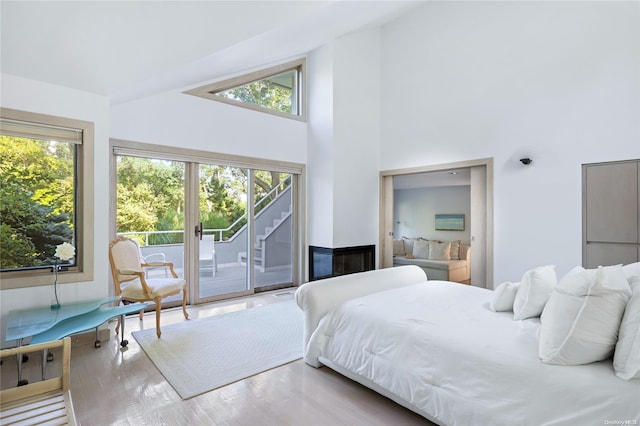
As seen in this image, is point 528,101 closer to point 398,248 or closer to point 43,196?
point 398,248

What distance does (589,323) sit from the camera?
1467 millimetres

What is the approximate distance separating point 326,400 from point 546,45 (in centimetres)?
433

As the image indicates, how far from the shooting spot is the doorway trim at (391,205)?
4.27m

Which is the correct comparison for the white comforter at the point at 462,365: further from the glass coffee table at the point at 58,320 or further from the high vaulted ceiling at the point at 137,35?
the high vaulted ceiling at the point at 137,35

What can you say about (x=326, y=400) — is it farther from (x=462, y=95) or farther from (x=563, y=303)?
(x=462, y=95)

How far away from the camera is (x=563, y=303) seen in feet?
5.15

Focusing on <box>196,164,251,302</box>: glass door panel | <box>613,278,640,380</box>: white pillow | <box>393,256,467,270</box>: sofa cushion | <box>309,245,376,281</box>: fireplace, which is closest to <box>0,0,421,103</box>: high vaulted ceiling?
<box>196,164,251,302</box>: glass door panel

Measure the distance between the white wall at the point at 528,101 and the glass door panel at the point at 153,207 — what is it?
136 inches

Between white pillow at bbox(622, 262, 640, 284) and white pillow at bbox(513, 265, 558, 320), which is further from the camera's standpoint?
white pillow at bbox(513, 265, 558, 320)

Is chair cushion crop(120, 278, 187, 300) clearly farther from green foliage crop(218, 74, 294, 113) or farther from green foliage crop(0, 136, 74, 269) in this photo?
green foliage crop(218, 74, 294, 113)

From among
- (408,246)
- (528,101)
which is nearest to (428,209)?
(408,246)

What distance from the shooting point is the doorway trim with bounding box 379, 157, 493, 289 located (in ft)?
14.0

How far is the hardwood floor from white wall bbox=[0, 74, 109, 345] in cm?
49

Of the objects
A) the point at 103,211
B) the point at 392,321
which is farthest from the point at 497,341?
the point at 103,211
